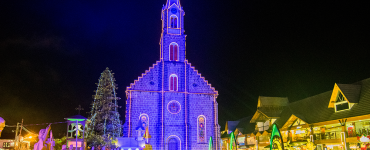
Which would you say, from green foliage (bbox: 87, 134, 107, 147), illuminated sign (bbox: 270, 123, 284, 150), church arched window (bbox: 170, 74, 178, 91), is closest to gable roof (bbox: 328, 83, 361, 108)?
illuminated sign (bbox: 270, 123, 284, 150)

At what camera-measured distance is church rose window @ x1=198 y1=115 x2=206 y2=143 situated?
135 feet

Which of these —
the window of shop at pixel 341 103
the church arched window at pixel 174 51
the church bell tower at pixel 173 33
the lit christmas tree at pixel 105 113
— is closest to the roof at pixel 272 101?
the church bell tower at pixel 173 33

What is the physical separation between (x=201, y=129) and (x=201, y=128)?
134 mm

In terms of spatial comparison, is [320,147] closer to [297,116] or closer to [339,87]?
[297,116]

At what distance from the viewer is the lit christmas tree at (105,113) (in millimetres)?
39844

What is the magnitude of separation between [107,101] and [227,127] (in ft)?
81.0

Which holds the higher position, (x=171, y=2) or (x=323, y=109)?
(x=171, y=2)

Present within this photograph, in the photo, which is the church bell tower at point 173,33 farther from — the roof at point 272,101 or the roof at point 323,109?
the roof at point 323,109

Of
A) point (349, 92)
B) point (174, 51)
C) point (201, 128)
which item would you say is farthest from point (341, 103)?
point (174, 51)

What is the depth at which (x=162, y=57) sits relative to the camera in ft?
142

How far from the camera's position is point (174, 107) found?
41375mm

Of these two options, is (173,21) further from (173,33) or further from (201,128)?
(201,128)

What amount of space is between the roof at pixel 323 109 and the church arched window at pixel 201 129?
971 centimetres

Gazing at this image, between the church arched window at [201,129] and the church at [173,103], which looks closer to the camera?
the church at [173,103]
